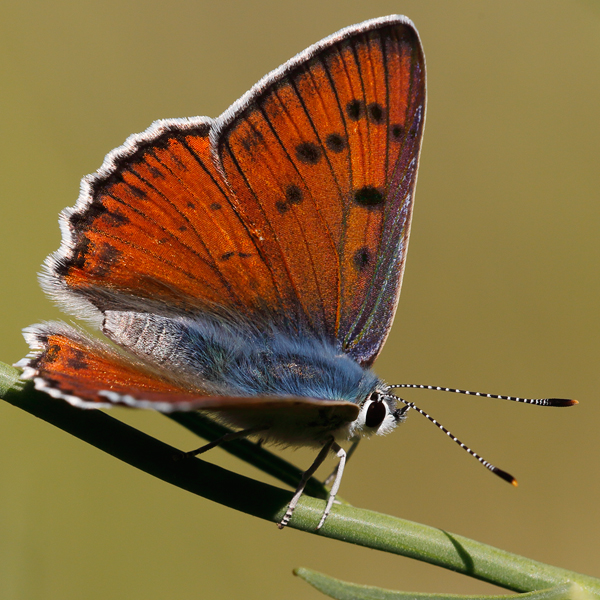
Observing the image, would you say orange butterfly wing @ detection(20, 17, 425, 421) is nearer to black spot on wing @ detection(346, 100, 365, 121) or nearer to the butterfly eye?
black spot on wing @ detection(346, 100, 365, 121)

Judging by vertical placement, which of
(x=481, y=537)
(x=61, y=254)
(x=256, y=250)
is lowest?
(x=481, y=537)

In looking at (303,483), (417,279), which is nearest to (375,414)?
(303,483)

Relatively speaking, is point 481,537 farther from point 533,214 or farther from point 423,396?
point 533,214

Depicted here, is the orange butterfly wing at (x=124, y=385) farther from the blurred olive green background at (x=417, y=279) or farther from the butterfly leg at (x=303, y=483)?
the blurred olive green background at (x=417, y=279)

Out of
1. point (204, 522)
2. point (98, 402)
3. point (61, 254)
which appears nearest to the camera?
point (98, 402)

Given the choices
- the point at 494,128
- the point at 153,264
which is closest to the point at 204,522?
the point at 153,264

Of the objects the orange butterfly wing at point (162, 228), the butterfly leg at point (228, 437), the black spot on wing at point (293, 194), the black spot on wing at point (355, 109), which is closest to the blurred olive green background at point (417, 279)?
the orange butterfly wing at point (162, 228)
